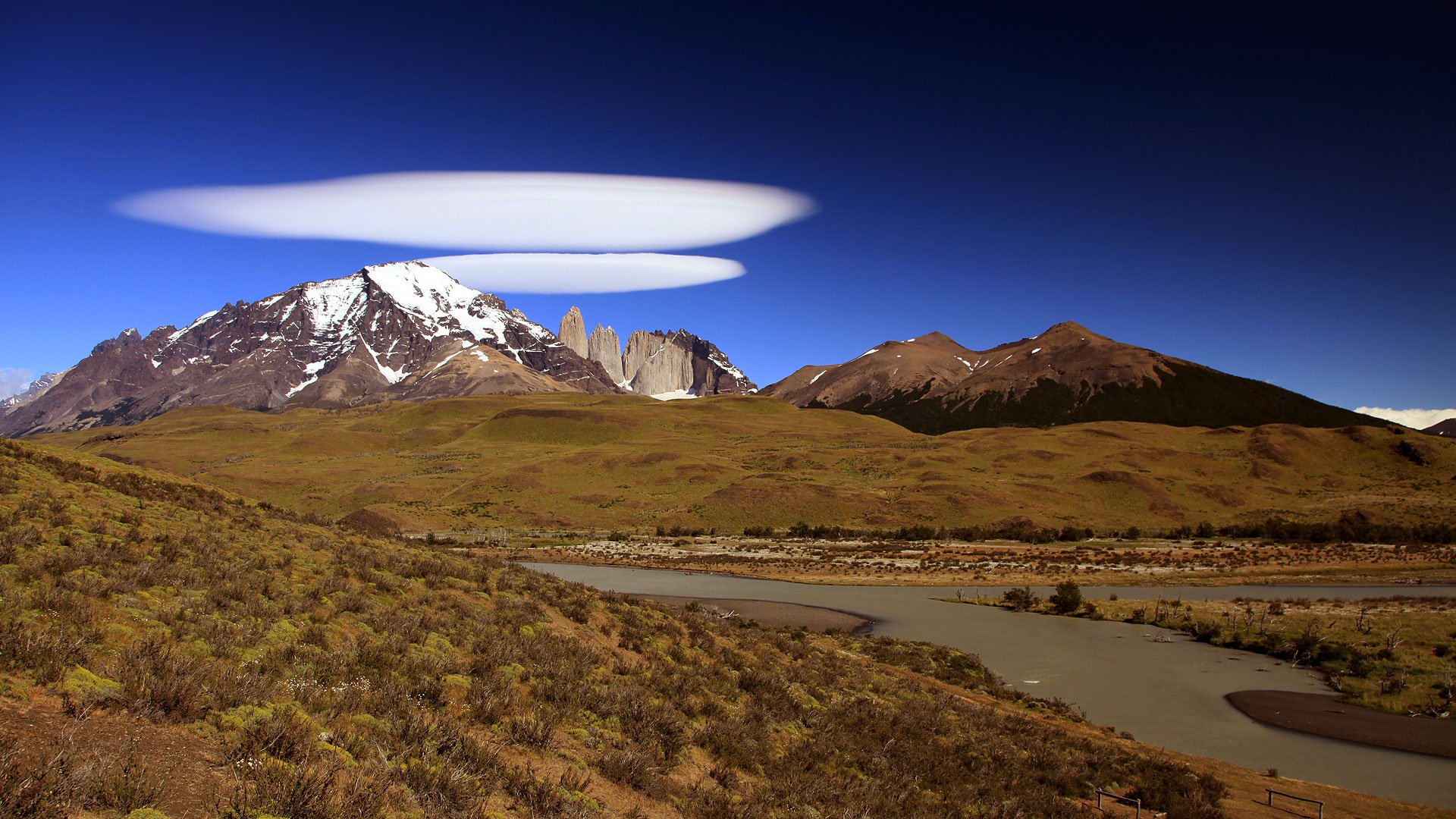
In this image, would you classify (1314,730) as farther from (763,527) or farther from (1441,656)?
(763,527)

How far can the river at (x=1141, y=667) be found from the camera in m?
18.9

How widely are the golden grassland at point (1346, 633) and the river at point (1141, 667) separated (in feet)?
4.35

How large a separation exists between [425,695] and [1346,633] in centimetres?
4004

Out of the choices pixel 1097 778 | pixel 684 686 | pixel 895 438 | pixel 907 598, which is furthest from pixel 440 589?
pixel 895 438

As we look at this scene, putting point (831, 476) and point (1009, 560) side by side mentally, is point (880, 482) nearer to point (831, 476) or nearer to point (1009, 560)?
point (831, 476)

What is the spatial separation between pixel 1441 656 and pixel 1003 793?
27.8m

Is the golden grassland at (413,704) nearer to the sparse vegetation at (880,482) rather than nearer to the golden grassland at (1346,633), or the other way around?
the golden grassland at (1346,633)

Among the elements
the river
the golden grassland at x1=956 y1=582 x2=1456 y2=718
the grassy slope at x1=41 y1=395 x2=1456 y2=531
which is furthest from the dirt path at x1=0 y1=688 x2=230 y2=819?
the grassy slope at x1=41 y1=395 x2=1456 y2=531

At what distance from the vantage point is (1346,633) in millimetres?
32344

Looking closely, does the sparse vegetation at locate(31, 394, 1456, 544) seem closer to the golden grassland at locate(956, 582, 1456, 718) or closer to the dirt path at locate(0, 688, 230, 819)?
the golden grassland at locate(956, 582, 1456, 718)

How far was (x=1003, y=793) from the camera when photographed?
12945mm

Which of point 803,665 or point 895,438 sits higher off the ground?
point 895,438

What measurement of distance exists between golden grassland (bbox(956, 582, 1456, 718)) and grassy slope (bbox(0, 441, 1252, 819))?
13666 mm

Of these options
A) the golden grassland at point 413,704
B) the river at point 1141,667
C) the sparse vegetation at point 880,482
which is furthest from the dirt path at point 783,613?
the sparse vegetation at point 880,482
